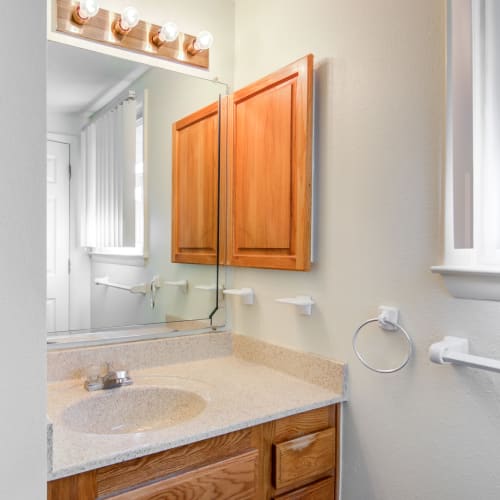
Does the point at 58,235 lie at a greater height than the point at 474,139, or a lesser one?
lesser

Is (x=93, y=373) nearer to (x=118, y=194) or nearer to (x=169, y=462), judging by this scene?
(x=169, y=462)

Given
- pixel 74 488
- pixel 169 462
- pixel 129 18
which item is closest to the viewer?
pixel 74 488

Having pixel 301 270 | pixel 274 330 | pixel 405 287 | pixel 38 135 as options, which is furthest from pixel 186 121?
pixel 38 135

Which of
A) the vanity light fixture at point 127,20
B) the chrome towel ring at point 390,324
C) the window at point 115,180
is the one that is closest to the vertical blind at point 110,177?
the window at point 115,180

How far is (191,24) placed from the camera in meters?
1.74

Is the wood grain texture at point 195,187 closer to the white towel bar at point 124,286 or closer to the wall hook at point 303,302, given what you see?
the white towel bar at point 124,286

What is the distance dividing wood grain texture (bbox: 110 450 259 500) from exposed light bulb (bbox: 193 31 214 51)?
143cm

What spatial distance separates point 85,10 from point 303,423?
58.2 inches

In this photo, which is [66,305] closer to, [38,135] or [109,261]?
[109,261]

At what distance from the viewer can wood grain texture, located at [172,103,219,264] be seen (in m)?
1.76

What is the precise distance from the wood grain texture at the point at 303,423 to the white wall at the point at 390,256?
80 millimetres

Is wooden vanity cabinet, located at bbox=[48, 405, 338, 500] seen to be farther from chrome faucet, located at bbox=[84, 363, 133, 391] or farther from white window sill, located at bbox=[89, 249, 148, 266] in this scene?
white window sill, located at bbox=[89, 249, 148, 266]

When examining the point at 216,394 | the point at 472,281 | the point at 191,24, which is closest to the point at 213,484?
the point at 216,394

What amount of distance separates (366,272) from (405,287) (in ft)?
0.46
